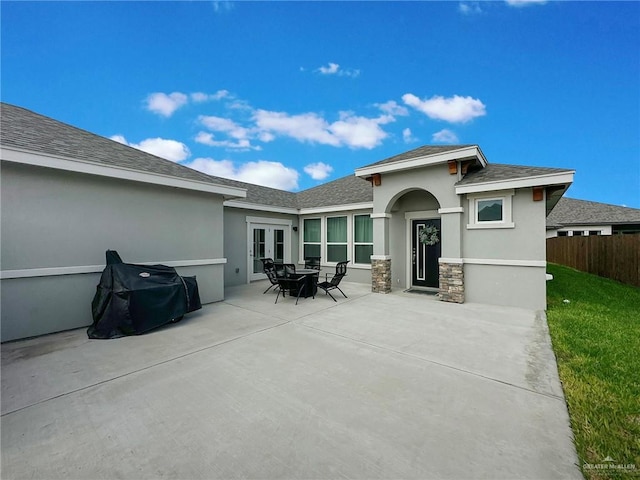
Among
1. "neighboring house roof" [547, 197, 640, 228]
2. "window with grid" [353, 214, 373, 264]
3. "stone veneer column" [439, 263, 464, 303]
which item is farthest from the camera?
"neighboring house roof" [547, 197, 640, 228]

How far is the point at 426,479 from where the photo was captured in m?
1.87

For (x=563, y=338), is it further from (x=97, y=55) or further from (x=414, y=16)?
(x=97, y=55)

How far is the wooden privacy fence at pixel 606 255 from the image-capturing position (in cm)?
1030

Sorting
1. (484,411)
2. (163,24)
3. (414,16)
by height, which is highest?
(414,16)

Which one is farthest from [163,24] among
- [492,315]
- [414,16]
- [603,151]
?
[603,151]

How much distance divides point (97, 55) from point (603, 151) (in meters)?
27.0

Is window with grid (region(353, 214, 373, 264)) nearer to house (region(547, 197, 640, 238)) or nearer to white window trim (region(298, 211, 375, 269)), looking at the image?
white window trim (region(298, 211, 375, 269))

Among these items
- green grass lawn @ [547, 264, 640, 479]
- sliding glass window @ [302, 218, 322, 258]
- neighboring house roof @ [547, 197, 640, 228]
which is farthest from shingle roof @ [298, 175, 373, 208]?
neighboring house roof @ [547, 197, 640, 228]

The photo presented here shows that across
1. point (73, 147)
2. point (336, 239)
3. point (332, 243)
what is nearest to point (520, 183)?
A: point (336, 239)

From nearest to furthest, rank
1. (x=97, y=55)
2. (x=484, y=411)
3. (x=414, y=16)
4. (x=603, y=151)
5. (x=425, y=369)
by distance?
(x=484, y=411)
(x=425, y=369)
(x=97, y=55)
(x=414, y=16)
(x=603, y=151)

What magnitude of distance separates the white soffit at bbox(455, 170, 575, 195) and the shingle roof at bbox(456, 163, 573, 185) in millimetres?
89

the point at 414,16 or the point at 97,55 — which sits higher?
the point at 414,16

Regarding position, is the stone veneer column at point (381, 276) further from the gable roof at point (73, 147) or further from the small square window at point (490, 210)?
the gable roof at point (73, 147)

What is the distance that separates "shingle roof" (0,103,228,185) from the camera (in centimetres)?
494
